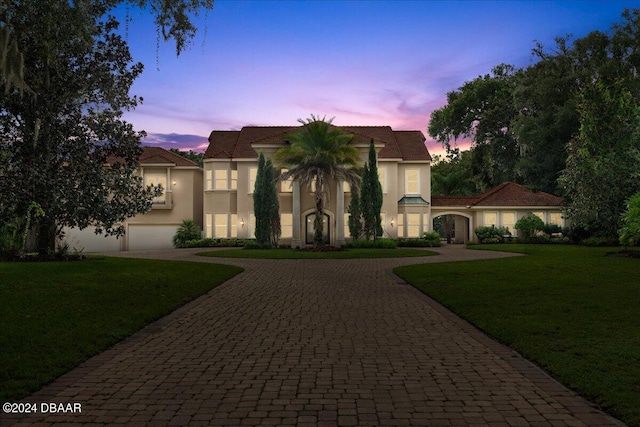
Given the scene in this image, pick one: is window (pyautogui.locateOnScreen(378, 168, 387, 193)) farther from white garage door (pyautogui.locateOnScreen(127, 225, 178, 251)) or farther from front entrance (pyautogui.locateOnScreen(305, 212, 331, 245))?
white garage door (pyautogui.locateOnScreen(127, 225, 178, 251))

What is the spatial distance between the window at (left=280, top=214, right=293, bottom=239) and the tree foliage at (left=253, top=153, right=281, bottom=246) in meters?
2.71

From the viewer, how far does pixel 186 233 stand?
34.4 metres

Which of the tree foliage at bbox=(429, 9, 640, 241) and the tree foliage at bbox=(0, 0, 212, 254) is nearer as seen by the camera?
the tree foliage at bbox=(0, 0, 212, 254)

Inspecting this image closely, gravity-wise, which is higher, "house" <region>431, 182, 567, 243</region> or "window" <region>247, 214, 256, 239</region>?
"house" <region>431, 182, 567, 243</region>

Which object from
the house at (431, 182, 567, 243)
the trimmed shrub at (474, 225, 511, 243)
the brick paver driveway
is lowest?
the brick paver driveway

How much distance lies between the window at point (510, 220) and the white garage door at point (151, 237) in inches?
978

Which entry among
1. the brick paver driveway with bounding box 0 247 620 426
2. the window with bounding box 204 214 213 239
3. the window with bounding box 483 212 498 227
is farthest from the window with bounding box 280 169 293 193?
the brick paver driveway with bounding box 0 247 620 426

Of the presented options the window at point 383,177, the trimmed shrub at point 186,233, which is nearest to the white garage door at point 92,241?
the trimmed shrub at point 186,233

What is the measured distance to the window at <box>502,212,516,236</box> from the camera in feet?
123

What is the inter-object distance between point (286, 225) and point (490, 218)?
52.0 feet

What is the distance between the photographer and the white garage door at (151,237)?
119 ft

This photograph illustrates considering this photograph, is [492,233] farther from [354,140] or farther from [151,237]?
[151,237]

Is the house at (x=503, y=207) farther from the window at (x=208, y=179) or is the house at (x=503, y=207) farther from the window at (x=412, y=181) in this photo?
the window at (x=208, y=179)

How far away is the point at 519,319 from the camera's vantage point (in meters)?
8.34
